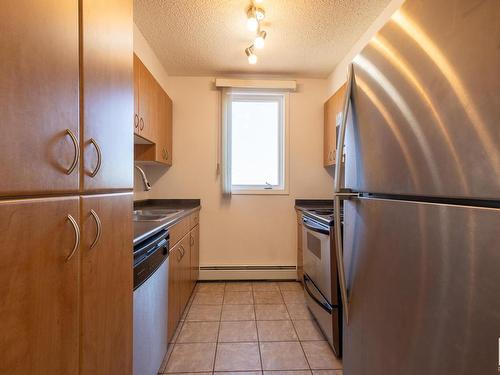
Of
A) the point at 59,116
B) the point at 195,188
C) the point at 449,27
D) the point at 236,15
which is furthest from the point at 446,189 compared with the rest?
the point at 195,188

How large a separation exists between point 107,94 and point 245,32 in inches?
70.5

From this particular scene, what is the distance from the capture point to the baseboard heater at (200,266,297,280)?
3.04 meters

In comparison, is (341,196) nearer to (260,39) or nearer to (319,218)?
(319,218)

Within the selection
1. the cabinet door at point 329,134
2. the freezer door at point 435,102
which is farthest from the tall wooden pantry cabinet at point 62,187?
the cabinet door at point 329,134

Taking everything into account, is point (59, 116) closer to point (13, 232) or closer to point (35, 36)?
point (35, 36)

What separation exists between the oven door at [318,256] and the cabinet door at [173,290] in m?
1.07

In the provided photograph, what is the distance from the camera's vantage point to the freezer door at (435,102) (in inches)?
19.0

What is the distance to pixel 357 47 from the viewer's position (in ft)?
7.57

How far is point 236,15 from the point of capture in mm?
1961

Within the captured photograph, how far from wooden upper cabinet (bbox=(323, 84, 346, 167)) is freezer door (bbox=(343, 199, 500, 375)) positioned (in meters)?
1.79

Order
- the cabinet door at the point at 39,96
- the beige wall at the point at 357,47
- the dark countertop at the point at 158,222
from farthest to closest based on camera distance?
the beige wall at the point at 357,47, the dark countertop at the point at 158,222, the cabinet door at the point at 39,96

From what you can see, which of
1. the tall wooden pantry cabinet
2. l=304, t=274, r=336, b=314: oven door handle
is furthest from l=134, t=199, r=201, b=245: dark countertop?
l=304, t=274, r=336, b=314: oven door handle

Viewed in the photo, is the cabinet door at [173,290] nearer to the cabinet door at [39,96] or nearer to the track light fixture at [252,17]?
the cabinet door at [39,96]

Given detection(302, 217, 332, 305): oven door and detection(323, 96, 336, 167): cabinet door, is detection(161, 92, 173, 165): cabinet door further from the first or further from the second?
detection(323, 96, 336, 167): cabinet door
